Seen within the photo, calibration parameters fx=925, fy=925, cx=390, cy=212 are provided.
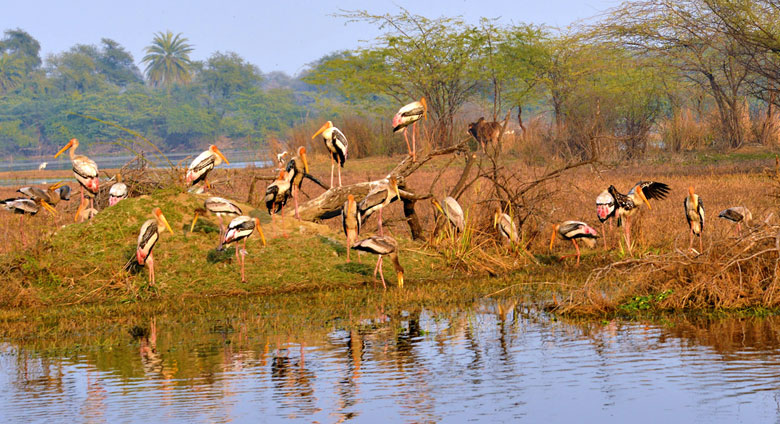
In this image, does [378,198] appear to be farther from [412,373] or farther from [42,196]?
[42,196]

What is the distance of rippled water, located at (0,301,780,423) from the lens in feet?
20.7

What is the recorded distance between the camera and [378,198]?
42.3 feet

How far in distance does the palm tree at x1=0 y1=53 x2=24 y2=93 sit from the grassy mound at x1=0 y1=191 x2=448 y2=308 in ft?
316

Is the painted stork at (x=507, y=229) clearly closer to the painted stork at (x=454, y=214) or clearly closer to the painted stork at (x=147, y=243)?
the painted stork at (x=454, y=214)

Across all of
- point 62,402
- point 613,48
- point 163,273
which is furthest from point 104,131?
point 62,402

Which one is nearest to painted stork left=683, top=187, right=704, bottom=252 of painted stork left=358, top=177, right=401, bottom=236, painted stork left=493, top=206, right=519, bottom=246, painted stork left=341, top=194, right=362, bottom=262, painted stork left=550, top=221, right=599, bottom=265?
painted stork left=550, top=221, right=599, bottom=265

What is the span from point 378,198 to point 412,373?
18.7 feet

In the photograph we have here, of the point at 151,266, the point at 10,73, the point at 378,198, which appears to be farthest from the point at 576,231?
the point at 10,73

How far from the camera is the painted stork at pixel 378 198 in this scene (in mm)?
12703

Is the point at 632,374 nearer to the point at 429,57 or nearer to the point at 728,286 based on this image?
the point at 728,286

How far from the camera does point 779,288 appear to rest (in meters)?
9.41

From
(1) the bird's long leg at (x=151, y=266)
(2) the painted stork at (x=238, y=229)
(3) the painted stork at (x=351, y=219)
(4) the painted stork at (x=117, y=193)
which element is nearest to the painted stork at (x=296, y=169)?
(3) the painted stork at (x=351, y=219)

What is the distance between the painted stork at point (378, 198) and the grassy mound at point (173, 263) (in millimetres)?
818

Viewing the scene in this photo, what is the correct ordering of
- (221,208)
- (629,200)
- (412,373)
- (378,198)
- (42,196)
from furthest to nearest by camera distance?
(42,196) < (629,200) < (378,198) < (221,208) < (412,373)
